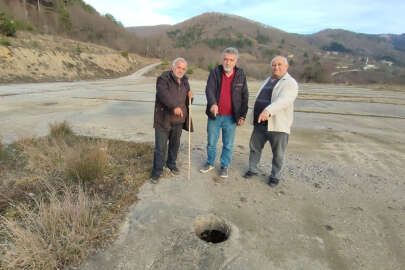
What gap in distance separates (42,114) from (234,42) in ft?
346

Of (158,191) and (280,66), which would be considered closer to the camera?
(280,66)

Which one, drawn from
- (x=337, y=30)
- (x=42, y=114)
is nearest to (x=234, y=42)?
(x=42, y=114)

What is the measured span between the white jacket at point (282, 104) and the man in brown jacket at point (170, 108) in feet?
3.97

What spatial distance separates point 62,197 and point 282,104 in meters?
3.06

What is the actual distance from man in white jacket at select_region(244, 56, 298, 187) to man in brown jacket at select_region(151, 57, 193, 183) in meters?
1.08

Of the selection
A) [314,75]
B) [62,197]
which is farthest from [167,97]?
[314,75]

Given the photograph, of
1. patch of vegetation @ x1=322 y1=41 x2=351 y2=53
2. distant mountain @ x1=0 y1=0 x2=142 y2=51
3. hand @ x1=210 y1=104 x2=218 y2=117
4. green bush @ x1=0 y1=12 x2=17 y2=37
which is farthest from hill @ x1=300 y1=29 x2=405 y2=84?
hand @ x1=210 y1=104 x2=218 y2=117

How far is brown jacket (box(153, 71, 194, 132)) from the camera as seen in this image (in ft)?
10.3

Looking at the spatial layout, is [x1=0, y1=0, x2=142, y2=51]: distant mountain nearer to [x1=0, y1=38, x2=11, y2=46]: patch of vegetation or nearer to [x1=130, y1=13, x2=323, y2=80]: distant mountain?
[x1=130, y1=13, x2=323, y2=80]: distant mountain

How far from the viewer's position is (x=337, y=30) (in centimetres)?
19662

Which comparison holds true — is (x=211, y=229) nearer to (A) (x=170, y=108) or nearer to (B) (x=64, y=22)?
(A) (x=170, y=108)

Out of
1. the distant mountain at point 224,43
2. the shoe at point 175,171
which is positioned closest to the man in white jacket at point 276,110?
the shoe at point 175,171

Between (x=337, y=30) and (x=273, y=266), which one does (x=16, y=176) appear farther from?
(x=337, y=30)

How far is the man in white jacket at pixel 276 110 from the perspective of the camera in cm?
298
